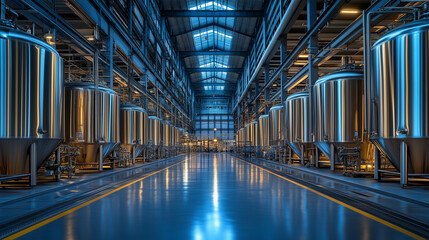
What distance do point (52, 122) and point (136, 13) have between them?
761 inches

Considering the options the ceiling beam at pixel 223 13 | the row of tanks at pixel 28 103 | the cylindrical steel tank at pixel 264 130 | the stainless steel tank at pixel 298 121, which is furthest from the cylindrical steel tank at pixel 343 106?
the ceiling beam at pixel 223 13

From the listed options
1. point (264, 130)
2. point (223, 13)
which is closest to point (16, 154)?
point (264, 130)

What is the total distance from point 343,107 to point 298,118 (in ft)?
17.1

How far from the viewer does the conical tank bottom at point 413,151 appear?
7770mm

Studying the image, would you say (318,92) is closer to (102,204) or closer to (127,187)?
(127,187)

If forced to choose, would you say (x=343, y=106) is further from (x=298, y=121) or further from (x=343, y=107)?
(x=298, y=121)

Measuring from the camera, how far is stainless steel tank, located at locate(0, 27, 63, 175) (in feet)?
24.3

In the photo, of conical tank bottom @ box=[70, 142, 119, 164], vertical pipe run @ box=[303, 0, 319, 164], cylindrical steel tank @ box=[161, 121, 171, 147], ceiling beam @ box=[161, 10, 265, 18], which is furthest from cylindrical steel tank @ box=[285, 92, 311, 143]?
ceiling beam @ box=[161, 10, 265, 18]

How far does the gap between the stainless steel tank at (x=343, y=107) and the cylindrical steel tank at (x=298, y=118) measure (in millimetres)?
3884

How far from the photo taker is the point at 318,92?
13031 millimetres

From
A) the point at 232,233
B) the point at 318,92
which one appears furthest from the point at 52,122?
the point at 318,92

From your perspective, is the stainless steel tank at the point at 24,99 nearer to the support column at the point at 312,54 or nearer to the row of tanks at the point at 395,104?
the row of tanks at the point at 395,104

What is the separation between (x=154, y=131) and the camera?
25344 mm

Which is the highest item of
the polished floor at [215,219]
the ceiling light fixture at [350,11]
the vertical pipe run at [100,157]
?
the ceiling light fixture at [350,11]
